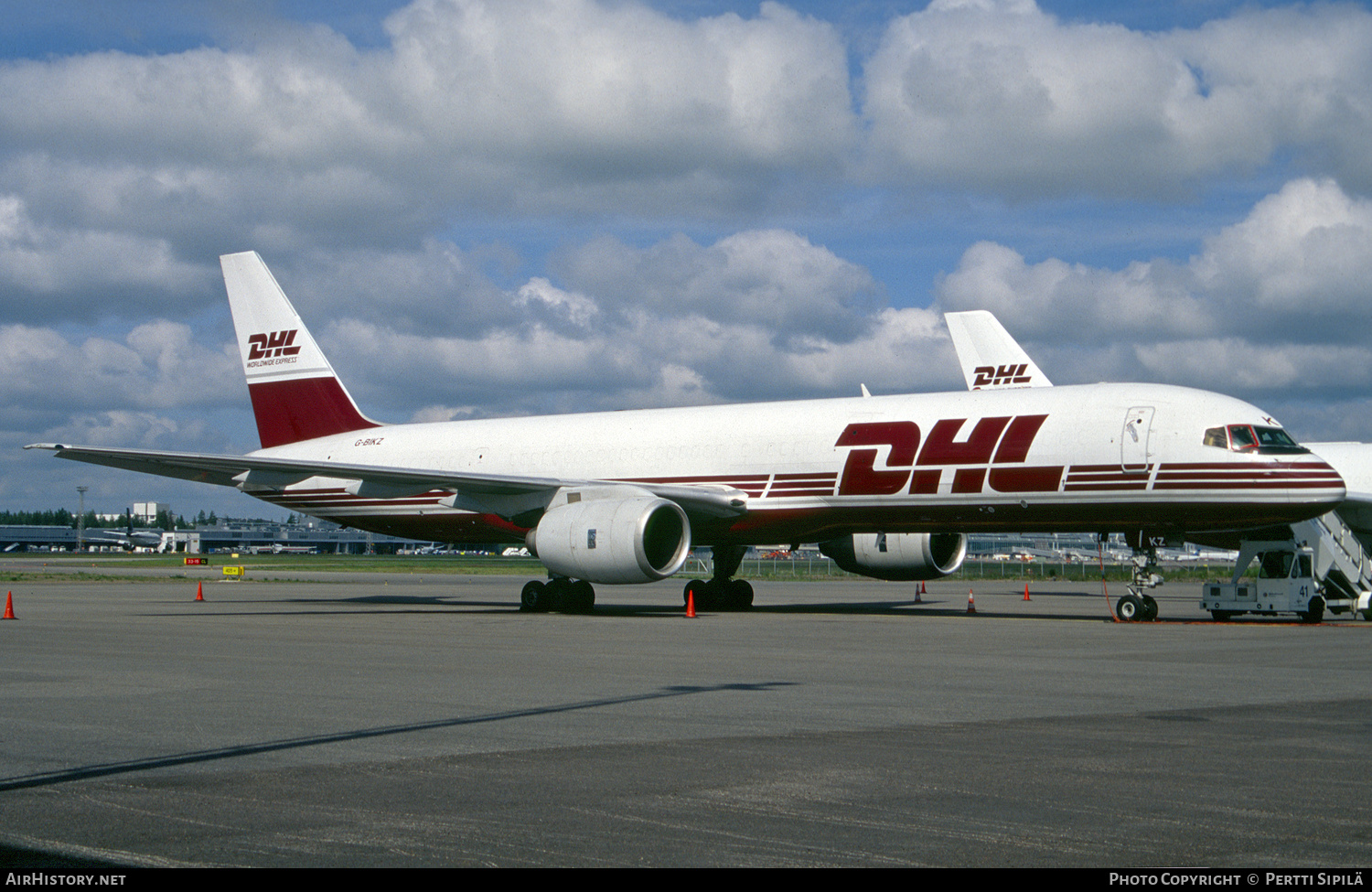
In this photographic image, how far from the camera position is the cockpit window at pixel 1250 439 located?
20.8m

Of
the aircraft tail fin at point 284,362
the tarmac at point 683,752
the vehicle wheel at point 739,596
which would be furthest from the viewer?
the aircraft tail fin at point 284,362

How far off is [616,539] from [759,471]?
3.82 m

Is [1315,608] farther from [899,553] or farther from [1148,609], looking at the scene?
[899,553]

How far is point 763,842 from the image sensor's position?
18.3ft

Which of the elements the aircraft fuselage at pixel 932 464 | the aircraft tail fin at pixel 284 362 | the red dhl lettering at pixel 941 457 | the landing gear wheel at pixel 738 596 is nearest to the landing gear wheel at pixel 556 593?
the aircraft fuselage at pixel 932 464

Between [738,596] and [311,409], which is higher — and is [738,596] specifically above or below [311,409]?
below

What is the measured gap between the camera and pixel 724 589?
92.1 ft

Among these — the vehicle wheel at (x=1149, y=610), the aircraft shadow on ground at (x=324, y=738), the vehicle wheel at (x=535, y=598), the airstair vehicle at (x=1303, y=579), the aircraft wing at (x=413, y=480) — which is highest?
the aircraft wing at (x=413, y=480)

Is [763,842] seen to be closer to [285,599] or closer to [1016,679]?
[1016,679]

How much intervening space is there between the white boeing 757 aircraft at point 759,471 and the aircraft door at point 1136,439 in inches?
1.2

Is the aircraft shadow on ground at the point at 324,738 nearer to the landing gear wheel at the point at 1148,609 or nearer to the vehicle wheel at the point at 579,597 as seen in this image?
the landing gear wheel at the point at 1148,609

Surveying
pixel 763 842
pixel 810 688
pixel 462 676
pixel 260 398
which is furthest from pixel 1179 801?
pixel 260 398

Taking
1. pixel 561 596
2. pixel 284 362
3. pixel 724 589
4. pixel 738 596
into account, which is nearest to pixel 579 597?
pixel 561 596
